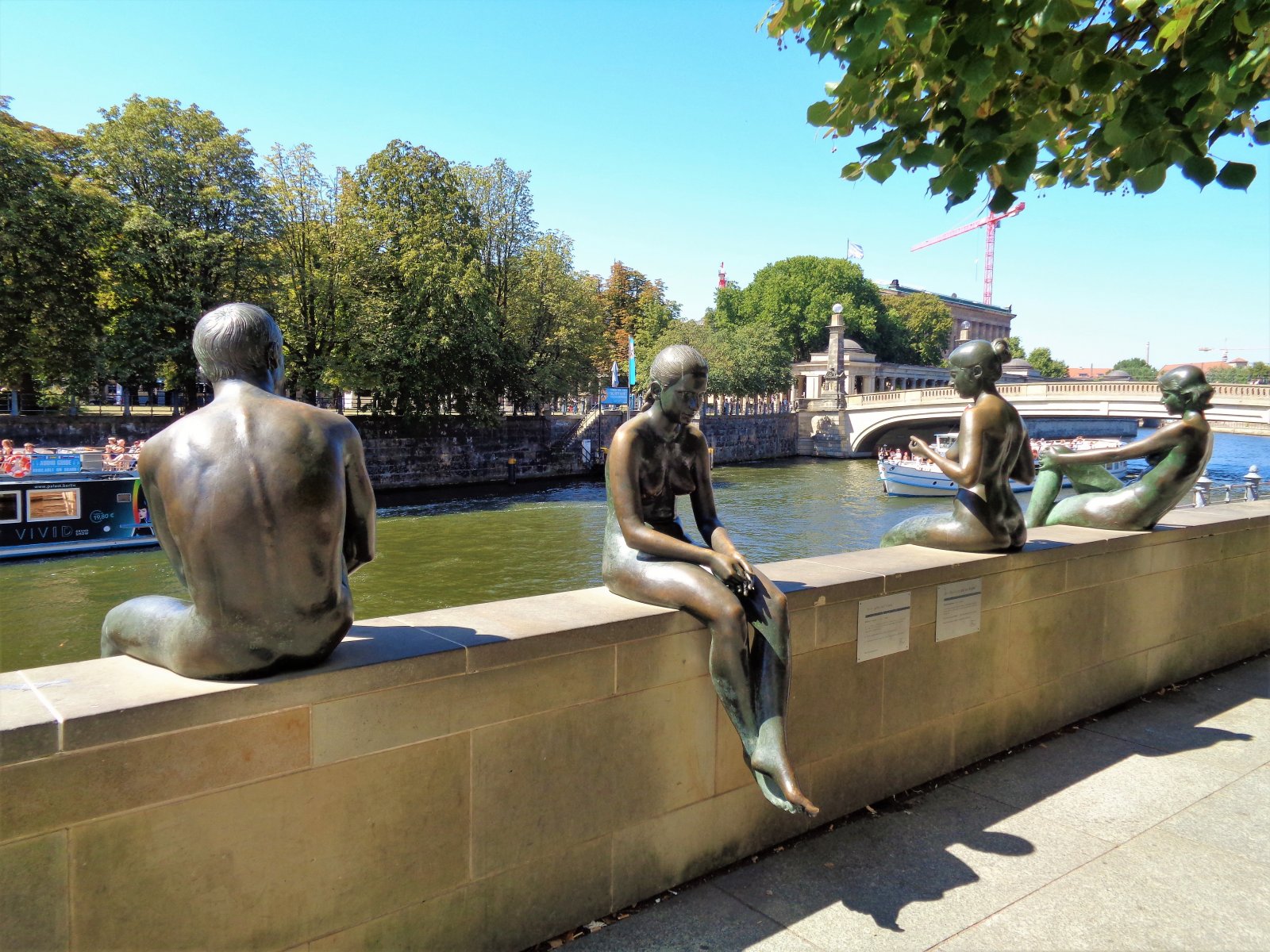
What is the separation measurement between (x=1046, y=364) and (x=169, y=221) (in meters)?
115

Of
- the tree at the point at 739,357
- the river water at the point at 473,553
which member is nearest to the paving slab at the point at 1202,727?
the river water at the point at 473,553

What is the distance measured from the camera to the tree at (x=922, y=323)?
294 feet

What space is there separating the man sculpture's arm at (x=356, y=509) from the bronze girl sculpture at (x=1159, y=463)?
4737mm

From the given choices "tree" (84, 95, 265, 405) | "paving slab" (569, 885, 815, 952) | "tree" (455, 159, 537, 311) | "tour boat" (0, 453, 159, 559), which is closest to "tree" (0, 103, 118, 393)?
"tree" (84, 95, 265, 405)

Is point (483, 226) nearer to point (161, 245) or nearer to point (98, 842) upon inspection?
point (161, 245)

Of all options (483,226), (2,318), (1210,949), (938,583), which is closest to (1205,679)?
(938,583)

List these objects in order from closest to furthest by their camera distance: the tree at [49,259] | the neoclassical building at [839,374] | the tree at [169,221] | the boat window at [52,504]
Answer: the boat window at [52,504] < the tree at [49,259] < the tree at [169,221] < the neoclassical building at [839,374]

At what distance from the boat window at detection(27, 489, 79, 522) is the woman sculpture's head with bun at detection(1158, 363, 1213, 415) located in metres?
22.4

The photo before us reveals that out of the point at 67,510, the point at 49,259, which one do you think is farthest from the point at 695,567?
the point at 49,259

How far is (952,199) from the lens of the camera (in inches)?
179

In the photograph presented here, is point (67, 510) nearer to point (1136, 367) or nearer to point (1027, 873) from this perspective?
point (1027, 873)

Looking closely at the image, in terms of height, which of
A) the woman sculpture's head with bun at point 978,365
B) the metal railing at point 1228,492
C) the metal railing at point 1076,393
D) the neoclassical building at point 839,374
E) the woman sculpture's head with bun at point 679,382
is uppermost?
the neoclassical building at point 839,374

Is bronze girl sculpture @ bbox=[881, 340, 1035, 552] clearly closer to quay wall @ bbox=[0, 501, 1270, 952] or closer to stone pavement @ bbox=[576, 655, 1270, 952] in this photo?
quay wall @ bbox=[0, 501, 1270, 952]

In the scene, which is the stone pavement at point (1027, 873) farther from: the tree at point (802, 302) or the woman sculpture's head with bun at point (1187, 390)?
the tree at point (802, 302)
